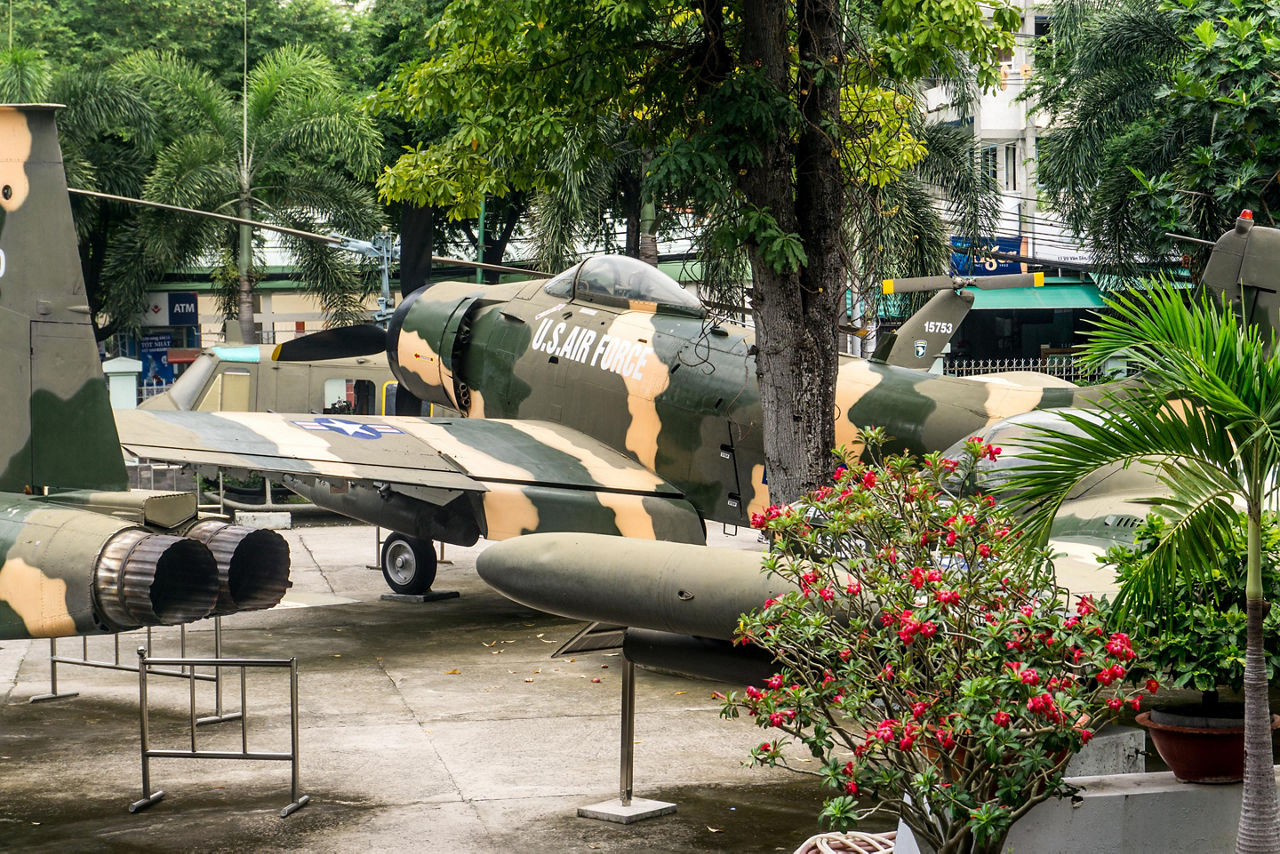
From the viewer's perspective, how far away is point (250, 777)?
328 inches

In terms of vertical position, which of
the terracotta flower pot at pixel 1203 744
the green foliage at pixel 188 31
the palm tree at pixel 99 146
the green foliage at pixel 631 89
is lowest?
the terracotta flower pot at pixel 1203 744

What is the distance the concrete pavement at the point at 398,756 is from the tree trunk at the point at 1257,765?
8.43 ft

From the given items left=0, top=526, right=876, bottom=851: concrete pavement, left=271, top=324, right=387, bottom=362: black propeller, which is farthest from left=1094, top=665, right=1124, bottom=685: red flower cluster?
left=271, top=324, right=387, bottom=362: black propeller

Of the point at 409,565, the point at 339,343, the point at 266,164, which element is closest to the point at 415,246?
the point at 339,343

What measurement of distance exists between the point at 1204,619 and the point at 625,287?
9055mm

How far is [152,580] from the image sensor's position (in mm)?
7340

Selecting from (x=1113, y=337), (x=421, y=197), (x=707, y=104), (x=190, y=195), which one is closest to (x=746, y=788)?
(x=1113, y=337)

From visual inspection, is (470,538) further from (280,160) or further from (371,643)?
(280,160)

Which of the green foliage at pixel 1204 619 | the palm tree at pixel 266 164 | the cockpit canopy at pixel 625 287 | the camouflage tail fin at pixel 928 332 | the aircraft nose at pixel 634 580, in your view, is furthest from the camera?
the palm tree at pixel 266 164

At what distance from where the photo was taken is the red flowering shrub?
5.06 metres

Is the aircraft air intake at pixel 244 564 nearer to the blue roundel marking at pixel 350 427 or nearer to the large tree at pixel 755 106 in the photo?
the large tree at pixel 755 106

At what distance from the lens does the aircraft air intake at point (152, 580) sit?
24.2 ft

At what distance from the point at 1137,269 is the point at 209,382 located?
52.1 feet

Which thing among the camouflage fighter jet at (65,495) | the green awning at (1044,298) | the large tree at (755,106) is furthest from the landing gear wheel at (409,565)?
the green awning at (1044,298)
